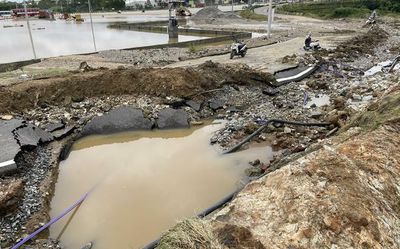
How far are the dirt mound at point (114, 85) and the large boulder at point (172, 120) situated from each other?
3.49 ft

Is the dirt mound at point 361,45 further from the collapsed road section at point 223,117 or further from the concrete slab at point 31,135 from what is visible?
the concrete slab at point 31,135

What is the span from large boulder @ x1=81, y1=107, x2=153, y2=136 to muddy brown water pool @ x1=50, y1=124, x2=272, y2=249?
0.20 m

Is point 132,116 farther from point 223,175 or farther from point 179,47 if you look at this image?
point 179,47

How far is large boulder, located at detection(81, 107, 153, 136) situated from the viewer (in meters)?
8.98

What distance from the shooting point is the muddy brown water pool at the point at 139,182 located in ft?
18.4

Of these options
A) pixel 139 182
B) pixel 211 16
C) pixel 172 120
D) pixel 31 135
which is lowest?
pixel 139 182

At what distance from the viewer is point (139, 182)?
22.6ft

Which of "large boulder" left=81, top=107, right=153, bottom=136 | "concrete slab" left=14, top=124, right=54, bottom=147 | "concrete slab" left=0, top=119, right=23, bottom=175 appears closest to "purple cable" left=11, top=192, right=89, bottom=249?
"concrete slab" left=0, top=119, right=23, bottom=175

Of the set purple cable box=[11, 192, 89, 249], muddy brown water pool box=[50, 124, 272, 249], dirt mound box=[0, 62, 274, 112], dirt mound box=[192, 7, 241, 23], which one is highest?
dirt mound box=[0, 62, 274, 112]

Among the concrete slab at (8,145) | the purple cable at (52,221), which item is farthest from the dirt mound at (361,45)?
the concrete slab at (8,145)

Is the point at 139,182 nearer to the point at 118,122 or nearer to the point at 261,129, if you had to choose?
the point at 118,122

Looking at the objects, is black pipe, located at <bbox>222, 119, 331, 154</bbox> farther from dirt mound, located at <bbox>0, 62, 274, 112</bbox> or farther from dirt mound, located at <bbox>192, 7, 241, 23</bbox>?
dirt mound, located at <bbox>192, 7, 241, 23</bbox>

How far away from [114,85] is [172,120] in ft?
8.58

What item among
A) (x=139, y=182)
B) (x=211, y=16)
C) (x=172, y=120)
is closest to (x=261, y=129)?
(x=172, y=120)
